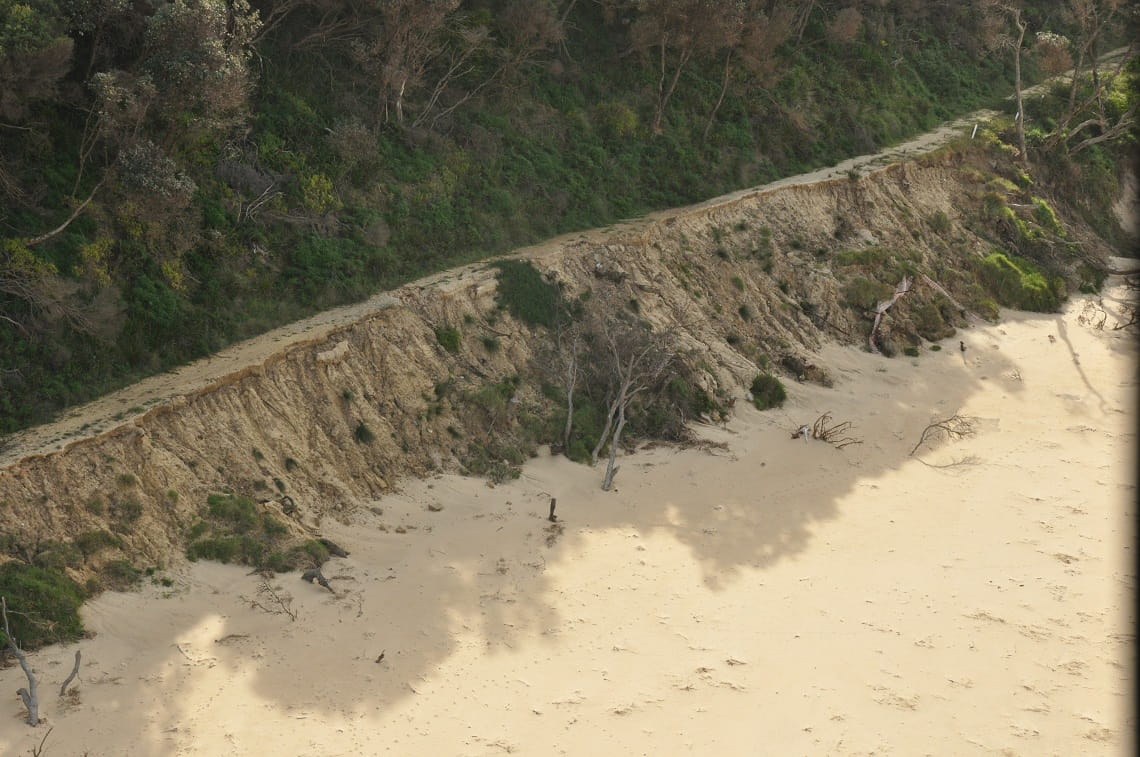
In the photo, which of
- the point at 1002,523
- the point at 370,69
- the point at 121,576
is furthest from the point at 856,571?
the point at 370,69

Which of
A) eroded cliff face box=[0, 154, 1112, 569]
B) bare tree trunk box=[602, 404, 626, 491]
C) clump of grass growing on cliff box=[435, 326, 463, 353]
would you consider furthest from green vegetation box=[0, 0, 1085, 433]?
bare tree trunk box=[602, 404, 626, 491]

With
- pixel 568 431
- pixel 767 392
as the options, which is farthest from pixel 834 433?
pixel 568 431

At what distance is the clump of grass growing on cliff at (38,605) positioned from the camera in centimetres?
1602

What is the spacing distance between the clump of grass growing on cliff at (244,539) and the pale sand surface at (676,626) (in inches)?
17.4

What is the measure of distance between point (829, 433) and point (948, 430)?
4.10 meters

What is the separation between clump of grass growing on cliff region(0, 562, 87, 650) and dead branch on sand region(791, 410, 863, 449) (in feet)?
64.5

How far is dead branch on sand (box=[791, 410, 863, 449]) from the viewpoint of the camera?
28.5m

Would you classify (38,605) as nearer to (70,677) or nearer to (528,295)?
(70,677)

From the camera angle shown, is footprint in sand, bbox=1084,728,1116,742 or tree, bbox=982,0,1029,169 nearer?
footprint in sand, bbox=1084,728,1116,742

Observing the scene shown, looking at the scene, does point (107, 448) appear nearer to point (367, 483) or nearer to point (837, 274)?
point (367, 483)

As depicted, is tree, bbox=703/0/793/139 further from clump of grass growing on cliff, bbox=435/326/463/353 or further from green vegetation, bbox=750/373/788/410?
clump of grass growing on cliff, bbox=435/326/463/353

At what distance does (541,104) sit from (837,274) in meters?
13.4

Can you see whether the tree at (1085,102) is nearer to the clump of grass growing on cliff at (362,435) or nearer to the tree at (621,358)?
the tree at (621,358)

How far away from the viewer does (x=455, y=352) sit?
86.1 feet
